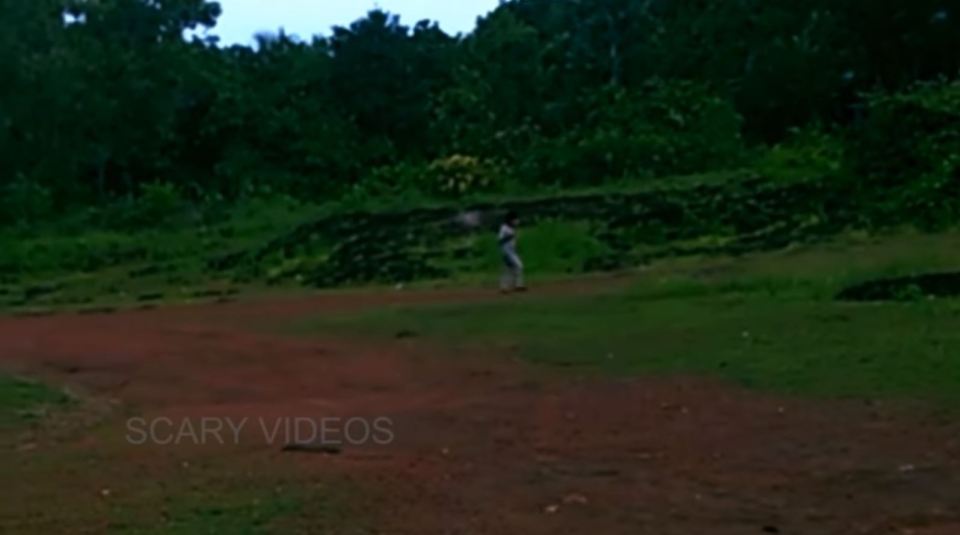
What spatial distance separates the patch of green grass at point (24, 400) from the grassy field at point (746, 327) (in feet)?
15.4

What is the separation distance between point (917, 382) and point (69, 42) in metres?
42.3

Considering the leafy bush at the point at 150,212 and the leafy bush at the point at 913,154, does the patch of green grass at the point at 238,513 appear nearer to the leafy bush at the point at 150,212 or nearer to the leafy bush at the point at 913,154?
the leafy bush at the point at 913,154

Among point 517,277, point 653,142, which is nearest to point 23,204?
point 653,142

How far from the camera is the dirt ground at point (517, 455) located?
8.72 meters

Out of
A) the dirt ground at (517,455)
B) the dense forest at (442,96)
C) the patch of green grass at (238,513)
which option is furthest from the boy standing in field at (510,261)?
the patch of green grass at (238,513)

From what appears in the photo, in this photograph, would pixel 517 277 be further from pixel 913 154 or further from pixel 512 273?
pixel 913 154

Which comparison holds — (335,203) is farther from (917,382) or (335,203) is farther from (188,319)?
(917,382)

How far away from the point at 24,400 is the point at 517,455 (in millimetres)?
5417

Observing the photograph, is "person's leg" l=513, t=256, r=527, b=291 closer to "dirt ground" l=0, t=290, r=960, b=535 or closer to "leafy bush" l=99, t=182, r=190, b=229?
"dirt ground" l=0, t=290, r=960, b=535

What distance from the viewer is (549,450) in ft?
35.5

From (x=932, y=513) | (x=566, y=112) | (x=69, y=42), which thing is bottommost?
(x=932, y=513)

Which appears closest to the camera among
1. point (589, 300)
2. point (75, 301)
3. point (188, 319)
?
point (589, 300)

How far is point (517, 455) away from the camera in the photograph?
420 inches

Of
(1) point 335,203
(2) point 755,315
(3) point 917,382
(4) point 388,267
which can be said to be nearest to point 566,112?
(1) point 335,203
